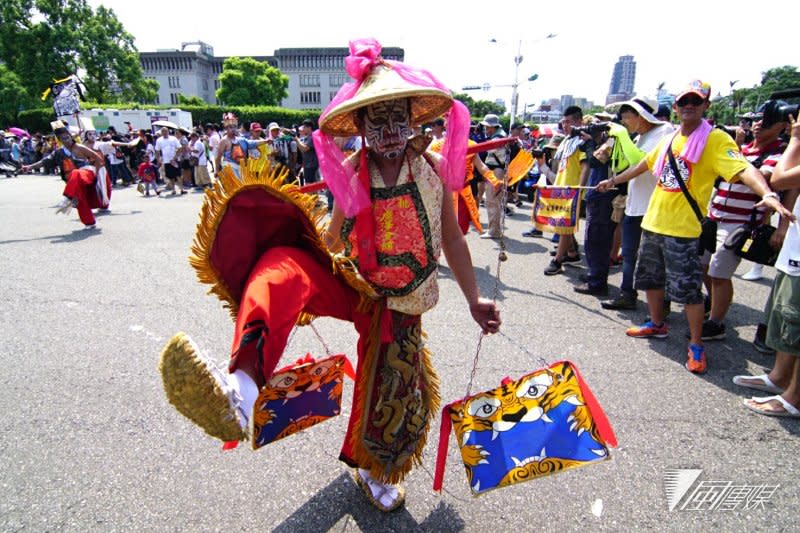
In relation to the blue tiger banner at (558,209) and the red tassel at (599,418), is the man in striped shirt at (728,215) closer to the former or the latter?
the blue tiger banner at (558,209)

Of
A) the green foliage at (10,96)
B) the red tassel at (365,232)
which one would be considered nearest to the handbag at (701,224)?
the red tassel at (365,232)

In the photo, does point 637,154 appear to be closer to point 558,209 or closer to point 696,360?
point 558,209

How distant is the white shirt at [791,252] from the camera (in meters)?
2.43

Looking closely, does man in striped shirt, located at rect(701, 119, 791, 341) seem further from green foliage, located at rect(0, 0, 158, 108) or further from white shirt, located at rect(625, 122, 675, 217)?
green foliage, located at rect(0, 0, 158, 108)

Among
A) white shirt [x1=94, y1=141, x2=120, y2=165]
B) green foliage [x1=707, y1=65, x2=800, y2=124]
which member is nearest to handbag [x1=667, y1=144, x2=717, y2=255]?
white shirt [x1=94, y1=141, x2=120, y2=165]

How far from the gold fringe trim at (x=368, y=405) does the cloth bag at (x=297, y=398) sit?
0.27 m

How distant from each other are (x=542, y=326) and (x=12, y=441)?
151 inches

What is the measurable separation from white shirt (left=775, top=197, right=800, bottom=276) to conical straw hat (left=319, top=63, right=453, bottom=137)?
2245 mm

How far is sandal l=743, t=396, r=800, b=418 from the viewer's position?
260 cm

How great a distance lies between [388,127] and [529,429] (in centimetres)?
129

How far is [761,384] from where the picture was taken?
289 centimetres

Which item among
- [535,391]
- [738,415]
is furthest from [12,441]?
[738,415]

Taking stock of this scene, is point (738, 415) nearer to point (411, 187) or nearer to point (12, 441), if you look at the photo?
point (411, 187)

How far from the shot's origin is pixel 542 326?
393 cm
